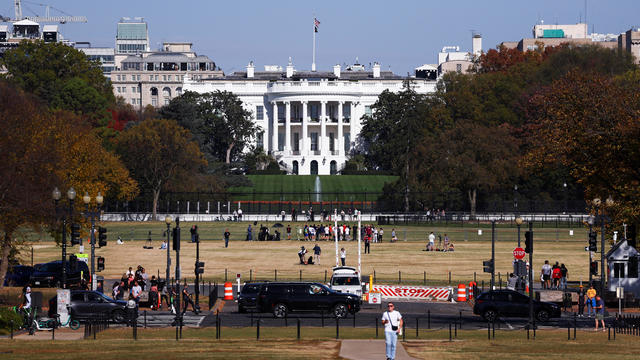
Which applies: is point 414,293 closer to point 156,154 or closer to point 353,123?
point 156,154

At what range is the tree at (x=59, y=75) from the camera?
4678 inches

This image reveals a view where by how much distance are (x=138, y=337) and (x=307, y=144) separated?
14222 cm

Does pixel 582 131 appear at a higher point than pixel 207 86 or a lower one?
lower

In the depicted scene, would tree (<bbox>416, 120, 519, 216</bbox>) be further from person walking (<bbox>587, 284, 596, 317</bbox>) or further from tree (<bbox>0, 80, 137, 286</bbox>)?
person walking (<bbox>587, 284, 596, 317</bbox>)

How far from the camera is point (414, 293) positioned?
52500 millimetres

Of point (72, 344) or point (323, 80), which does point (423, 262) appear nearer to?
point (72, 344)

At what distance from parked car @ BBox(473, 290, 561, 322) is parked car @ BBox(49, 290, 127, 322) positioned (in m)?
14.2

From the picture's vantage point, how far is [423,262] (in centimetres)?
7131

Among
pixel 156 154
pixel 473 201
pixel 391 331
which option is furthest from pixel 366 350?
pixel 156 154

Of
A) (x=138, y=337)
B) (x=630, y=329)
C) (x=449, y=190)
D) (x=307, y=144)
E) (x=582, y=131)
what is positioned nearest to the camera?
(x=138, y=337)

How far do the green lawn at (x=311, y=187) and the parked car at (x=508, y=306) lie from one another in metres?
72.1

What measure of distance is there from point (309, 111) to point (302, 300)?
14355 cm

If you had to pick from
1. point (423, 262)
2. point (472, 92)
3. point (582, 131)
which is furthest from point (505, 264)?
point (472, 92)

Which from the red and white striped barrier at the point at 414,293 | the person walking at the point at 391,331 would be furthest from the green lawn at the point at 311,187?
the person walking at the point at 391,331
